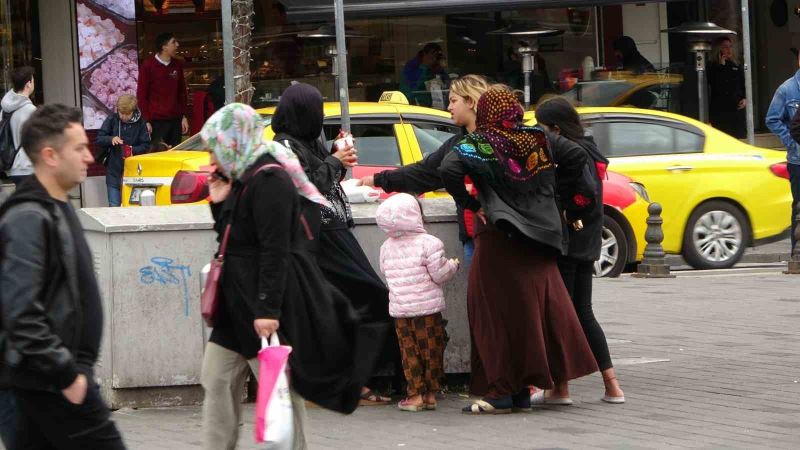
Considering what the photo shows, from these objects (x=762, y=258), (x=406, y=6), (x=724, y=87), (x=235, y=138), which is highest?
(x=406, y=6)

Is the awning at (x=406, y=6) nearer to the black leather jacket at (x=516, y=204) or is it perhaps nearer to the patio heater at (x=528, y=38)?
the patio heater at (x=528, y=38)

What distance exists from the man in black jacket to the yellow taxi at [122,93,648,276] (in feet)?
21.1

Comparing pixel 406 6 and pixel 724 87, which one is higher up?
pixel 406 6

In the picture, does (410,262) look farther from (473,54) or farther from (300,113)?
(473,54)

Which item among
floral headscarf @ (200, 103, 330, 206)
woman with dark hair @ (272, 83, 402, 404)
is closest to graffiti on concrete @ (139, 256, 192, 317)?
woman with dark hair @ (272, 83, 402, 404)

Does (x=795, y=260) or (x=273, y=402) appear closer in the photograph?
(x=273, y=402)

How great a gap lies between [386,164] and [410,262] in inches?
189

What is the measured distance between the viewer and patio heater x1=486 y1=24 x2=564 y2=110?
61.5 ft

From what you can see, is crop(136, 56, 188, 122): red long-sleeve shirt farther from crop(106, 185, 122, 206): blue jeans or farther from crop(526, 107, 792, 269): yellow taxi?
crop(526, 107, 792, 269): yellow taxi

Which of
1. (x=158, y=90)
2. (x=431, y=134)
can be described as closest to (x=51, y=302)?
(x=431, y=134)

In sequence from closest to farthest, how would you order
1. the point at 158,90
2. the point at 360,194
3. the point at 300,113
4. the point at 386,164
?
the point at 300,113 → the point at 360,194 → the point at 386,164 → the point at 158,90

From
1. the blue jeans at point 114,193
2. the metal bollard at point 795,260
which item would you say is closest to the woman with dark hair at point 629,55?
the metal bollard at point 795,260

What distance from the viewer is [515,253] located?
24.1ft

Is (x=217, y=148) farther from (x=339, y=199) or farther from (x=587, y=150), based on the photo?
(x=587, y=150)
